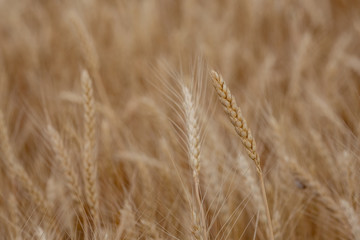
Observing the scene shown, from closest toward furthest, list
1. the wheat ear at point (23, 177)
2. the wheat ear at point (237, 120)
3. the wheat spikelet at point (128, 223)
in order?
the wheat ear at point (237, 120) → the wheat spikelet at point (128, 223) → the wheat ear at point (23, 177)

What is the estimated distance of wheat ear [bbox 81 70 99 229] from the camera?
2.96 ft

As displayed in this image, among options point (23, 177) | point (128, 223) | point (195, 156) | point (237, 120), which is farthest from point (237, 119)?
point (23, 177)

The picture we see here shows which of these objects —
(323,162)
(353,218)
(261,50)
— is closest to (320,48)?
(261,50)

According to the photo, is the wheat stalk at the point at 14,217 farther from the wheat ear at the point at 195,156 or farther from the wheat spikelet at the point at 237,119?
the wheat spikelet at the point at 237,119

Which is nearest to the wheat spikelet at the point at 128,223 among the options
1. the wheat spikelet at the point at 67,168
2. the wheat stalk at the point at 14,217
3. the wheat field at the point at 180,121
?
the wheat field at the point at 180,121

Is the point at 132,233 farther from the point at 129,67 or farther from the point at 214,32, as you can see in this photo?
the point at 214,32

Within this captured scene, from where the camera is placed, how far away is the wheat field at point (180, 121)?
932mm

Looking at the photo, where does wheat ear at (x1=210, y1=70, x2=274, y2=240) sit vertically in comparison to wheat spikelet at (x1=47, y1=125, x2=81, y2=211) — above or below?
above

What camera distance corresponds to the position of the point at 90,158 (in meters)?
0.93

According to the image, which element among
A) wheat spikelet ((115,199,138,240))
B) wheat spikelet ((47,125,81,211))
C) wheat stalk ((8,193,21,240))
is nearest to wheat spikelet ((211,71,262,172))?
wheat spikelet ((115,199,138,240))

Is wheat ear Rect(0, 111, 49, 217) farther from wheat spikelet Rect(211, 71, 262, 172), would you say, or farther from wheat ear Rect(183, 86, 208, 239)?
wheat spikelet Rect(211, 71, 262, 172)

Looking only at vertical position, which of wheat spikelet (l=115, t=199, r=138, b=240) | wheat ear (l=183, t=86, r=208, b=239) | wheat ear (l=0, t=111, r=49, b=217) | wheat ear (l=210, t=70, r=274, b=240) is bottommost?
wheat ear (l=0, t=111, r=49, b=217)

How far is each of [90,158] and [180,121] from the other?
0.55m

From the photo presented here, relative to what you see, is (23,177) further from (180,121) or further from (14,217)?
(180,121)
